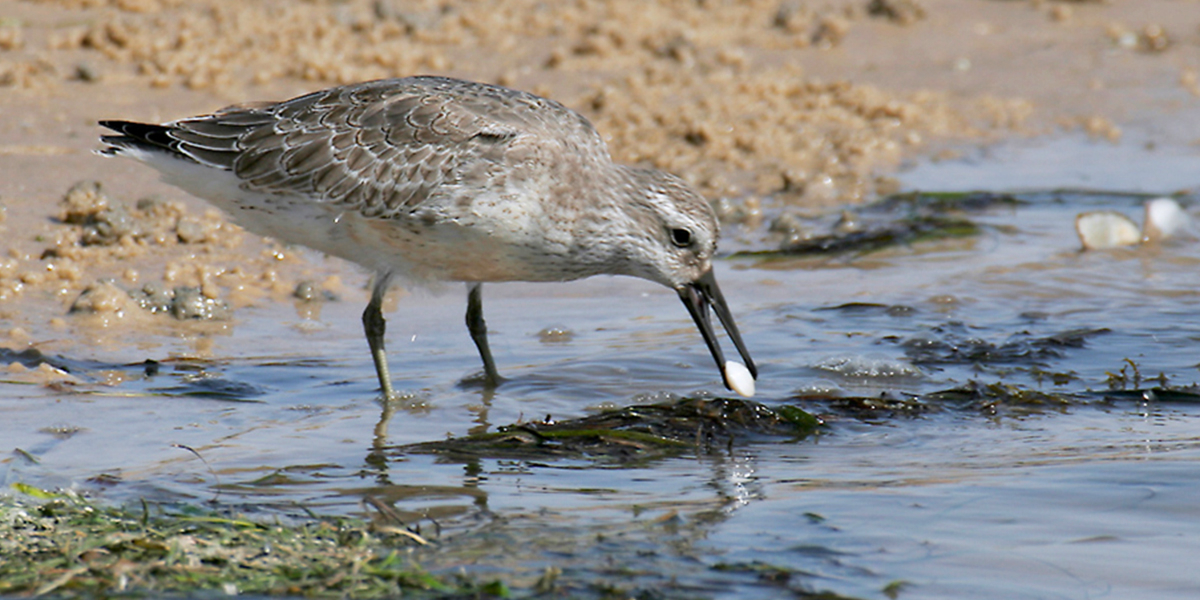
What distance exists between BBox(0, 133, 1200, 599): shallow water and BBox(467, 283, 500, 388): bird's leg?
137 millimetres

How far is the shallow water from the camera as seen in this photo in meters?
4.52

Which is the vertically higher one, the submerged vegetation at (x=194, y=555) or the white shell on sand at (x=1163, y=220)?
the white shell on sand at (x=1163, y=220)

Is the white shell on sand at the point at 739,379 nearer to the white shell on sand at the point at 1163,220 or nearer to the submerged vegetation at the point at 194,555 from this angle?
the submerged vegetation at the point at 194,555

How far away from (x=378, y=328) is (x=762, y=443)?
2.01 m

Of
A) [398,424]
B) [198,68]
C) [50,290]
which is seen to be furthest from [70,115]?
[398,424]

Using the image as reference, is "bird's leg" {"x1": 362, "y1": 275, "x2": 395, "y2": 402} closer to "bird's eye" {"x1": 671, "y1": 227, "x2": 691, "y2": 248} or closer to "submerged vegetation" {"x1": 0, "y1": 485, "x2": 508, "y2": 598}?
"bird's eye" {"x1": 671, "y1": 227, "x2": 691, "y2": 248}

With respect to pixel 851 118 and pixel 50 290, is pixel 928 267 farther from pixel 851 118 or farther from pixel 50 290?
pixel 50 290

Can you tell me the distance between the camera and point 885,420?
618 cm

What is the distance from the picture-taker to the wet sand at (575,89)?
8.03 metres

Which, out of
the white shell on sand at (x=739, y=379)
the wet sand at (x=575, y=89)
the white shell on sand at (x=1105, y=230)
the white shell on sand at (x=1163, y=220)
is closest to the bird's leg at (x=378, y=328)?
the wet sand at (x=575, y=89)

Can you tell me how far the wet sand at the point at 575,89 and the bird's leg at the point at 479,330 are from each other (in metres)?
1.21

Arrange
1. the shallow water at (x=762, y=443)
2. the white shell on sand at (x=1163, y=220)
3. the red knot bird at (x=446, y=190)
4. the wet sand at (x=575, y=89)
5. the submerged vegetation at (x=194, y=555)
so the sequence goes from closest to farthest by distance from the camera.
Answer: the submerged vegetation at (x=194, y=555) → the shallow water at (x=762, y=443) → the red knot bird at (x=446, y=190) → the wet sand at (x=575, y=89) → the white shell on sand at (x=1163, y=220)

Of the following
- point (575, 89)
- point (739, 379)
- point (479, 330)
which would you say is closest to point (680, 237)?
point (739, 379)

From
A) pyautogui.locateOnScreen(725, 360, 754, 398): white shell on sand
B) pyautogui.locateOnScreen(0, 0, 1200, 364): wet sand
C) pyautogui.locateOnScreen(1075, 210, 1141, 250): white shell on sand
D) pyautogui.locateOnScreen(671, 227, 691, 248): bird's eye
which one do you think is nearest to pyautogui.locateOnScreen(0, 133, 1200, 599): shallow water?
pyautogui.locateOnScreen(1075, 210, 1141, 250): white shell on sand
